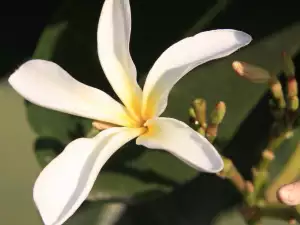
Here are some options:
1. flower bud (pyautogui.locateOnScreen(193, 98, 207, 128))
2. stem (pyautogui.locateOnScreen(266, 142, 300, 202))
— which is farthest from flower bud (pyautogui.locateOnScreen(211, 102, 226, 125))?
stem (pyautogui.locateOnScreen(266, 142, 300, 202))

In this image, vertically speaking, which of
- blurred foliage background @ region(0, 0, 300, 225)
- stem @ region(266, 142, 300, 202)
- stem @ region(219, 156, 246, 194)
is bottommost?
stem @ region(266, 142, 300, 202)

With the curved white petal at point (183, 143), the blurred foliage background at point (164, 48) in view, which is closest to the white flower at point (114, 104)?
the curved white petal at point (183, 143)

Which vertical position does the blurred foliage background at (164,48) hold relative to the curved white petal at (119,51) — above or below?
below

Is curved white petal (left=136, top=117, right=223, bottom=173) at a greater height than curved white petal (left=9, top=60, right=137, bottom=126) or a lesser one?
lesser

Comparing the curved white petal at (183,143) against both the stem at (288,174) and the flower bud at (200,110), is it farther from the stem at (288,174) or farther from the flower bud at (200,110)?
the stem at (288,174)

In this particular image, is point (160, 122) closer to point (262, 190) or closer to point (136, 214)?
point (262, 190)

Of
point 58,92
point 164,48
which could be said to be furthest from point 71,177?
point 164,48

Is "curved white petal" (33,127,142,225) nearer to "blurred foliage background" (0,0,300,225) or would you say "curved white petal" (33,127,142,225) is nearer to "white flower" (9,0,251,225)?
"white flower" (9,0,251,225)
